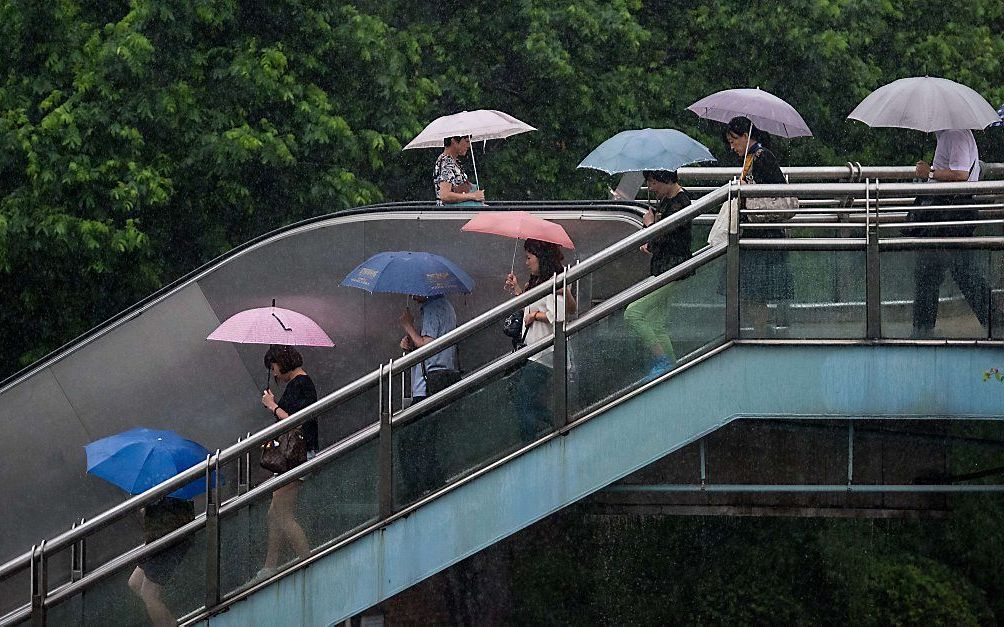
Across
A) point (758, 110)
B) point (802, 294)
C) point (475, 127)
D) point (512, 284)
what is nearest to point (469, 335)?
point (512, 284)

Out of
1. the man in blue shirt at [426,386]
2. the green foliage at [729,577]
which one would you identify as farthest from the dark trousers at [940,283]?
the green foliage at [729,577]

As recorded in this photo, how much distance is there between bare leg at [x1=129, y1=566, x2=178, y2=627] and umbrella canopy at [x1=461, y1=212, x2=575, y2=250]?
2.87 m

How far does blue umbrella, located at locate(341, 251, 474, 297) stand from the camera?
8578mm

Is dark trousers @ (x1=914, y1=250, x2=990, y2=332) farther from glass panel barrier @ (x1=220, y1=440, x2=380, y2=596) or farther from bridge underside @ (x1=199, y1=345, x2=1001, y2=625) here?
glass panel barrier @ (x1=220, y1=440, x2=380, y2=596)

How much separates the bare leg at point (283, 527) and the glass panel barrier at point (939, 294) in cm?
352

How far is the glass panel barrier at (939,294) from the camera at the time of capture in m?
7.83

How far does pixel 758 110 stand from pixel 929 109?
3.76 feet

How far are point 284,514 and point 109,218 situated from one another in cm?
700

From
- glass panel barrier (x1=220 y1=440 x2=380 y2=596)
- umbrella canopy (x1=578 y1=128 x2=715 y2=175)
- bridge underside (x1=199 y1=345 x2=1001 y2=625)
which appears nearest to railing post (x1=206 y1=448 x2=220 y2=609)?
glass panel barrier (x1=220 y1=440 x2=380 y2=596)

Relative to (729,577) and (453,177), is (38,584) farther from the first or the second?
(729,577)

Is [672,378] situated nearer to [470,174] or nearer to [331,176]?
[331,176]

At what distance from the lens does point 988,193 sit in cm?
776

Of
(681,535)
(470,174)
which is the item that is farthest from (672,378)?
(470,174)

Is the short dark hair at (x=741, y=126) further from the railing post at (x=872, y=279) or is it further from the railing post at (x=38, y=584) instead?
the railing post at (x=38, y=584)
